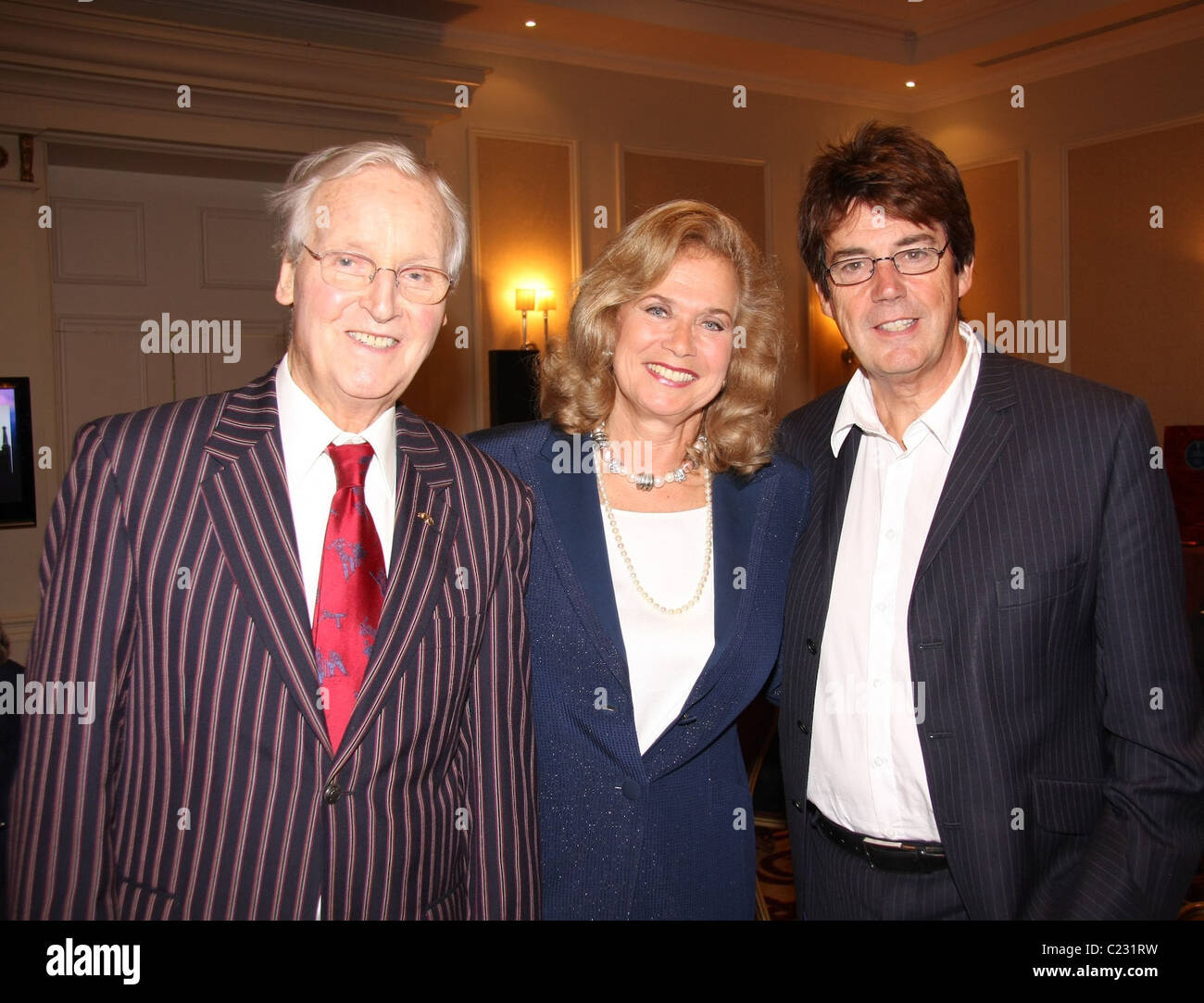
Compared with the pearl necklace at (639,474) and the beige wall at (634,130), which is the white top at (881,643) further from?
the beige wall at (634,130)

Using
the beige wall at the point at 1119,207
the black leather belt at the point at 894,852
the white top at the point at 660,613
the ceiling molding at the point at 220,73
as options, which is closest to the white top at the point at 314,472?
the white top at the point at 660,613

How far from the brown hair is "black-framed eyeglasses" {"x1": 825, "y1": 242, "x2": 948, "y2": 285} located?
0.05 metres

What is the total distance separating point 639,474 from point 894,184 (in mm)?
817

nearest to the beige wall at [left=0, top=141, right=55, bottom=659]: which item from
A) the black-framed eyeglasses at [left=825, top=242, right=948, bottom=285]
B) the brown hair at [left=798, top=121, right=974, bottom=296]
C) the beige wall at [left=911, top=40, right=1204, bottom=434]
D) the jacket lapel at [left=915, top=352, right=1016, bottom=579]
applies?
the brown hair at [left=798, top=121, right=974, bottom=296]

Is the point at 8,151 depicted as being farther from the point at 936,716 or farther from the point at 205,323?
the point at 936,716

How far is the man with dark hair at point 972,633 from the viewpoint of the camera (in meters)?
1.76

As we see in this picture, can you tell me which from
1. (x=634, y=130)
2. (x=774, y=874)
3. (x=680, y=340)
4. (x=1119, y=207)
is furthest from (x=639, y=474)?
(x=1119, y=207)

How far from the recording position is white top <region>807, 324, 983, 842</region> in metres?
1.88

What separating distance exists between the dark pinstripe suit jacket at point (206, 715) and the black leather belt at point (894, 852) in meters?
0.81

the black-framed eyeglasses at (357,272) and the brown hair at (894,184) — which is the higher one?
the brown hair at (894,184)

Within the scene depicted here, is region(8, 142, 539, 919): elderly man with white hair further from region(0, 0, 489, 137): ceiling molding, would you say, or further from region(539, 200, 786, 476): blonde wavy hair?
region(0, 0, 489, 137): ceiling molding

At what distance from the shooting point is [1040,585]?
179 cm

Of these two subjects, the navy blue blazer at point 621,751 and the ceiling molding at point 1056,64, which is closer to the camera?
the navy blue blazer at point 621,751

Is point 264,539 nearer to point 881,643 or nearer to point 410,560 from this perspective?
point 410,560
